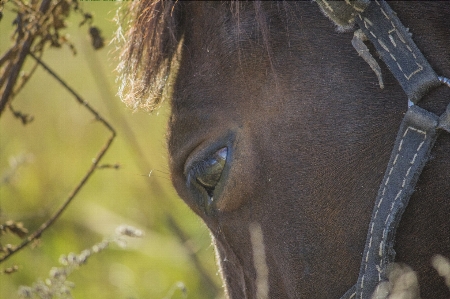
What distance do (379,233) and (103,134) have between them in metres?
5.72

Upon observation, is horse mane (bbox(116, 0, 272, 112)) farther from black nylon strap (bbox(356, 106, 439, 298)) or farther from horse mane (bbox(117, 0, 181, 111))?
black nylon strap (bbox(356, 106, 439, 298))

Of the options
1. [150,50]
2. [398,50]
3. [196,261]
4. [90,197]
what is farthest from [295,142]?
[90,197]

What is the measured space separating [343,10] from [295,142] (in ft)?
1.38

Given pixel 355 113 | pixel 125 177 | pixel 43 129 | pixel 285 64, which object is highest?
pixel 285 64

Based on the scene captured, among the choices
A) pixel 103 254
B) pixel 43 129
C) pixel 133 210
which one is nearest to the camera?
pixel 103 254

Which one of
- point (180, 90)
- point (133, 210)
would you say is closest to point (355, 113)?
point (180, 90)

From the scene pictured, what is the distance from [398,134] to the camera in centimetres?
168

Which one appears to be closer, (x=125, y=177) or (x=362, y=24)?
(x=362, y=24)

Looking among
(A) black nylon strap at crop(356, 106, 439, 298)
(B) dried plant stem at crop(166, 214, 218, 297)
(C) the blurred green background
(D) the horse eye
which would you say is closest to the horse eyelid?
(D) the horse eye

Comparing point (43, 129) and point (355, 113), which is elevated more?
point (355, 113)

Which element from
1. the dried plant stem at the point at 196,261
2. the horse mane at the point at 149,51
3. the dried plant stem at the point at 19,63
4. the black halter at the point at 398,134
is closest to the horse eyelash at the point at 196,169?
the horse mane at the point at 149,51

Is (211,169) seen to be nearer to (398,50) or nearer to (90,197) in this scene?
(398,50)

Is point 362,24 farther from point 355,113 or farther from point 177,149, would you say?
point 177,149

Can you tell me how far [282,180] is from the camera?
1822 millimetres
